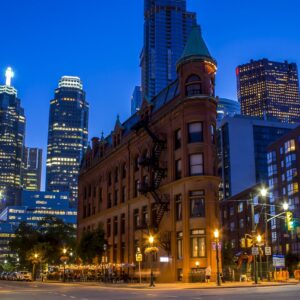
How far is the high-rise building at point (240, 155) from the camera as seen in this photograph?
598ft

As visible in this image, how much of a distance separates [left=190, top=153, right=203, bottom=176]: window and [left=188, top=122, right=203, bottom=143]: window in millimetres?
1854

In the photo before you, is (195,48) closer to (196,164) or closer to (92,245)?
(196,164)

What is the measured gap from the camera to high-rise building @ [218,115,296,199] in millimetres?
182375

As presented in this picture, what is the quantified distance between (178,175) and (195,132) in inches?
227

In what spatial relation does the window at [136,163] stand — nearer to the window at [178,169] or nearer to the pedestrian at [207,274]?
the window at [178,169]

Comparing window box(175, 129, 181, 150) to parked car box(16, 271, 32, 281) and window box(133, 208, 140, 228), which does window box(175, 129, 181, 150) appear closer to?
Result: window box(133, 208, 140, 228)

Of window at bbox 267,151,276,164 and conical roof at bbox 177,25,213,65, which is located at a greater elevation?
window at bbox 267,151,276,164

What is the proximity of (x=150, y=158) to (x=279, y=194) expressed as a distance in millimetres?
90109

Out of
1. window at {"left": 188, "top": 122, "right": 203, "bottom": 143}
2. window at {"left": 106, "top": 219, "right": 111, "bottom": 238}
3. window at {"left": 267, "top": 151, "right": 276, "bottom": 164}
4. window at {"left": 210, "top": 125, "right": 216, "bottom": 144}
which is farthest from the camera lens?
window at {"left": 267, "top": 151, "right": 276, "bottom": 164}

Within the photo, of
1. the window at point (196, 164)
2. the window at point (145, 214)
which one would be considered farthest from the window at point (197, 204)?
the window at point (145, 214)

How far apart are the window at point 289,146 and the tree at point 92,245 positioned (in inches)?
3038

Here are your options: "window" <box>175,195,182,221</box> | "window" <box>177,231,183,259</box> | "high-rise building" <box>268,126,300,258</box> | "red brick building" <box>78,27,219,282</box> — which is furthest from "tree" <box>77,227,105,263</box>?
"high-rise building" <box>268,126,300,258</box>

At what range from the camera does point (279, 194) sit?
145750 millimetres

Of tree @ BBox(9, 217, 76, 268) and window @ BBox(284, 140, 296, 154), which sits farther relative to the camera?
window @ BBox(284, 140, 296, 154)
